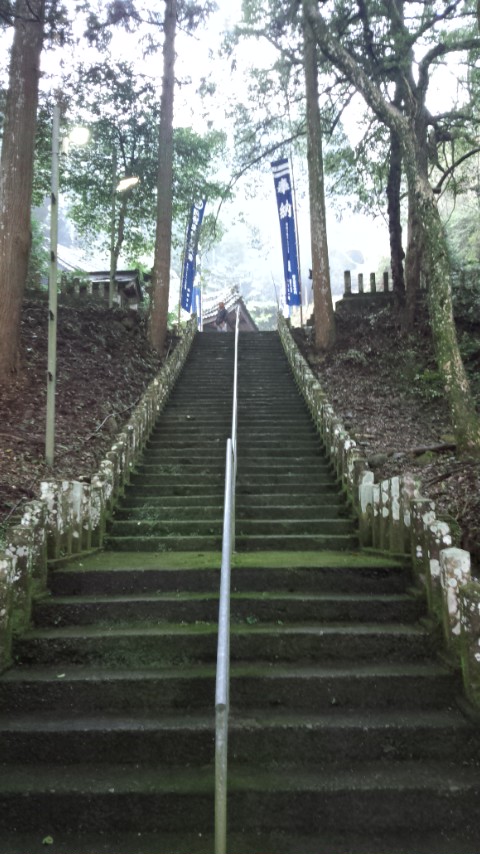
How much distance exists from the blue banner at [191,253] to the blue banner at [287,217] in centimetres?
296

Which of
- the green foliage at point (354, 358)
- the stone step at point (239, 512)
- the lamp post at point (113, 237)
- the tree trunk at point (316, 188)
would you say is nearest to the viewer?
the stone step at point (239, 512)

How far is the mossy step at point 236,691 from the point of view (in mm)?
2846

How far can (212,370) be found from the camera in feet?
39.3

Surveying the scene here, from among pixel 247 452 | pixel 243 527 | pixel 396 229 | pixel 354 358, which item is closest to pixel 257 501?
pixel 243 527

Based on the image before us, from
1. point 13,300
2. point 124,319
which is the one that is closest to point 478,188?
point 124,319

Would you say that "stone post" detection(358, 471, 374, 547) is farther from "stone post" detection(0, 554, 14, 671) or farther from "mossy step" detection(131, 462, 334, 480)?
"stone post" detection(0, 554, 14, 671)

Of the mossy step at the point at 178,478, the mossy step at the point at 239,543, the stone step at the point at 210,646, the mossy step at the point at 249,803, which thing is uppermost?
the mossy step at the point at 178,478

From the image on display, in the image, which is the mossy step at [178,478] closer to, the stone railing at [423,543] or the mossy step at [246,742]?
the stone railing at [423,543]

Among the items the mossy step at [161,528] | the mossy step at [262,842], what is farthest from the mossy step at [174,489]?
the mossy step at [262,842]

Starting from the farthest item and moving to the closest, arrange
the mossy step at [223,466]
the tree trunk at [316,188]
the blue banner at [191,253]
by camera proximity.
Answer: the blue banner at [191,253], the tree trunk at [316,188], the mossy step at [223,466]

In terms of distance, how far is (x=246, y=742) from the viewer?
2646mm

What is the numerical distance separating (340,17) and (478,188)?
5.50m

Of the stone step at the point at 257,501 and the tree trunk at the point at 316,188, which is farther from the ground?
the tree trunk at the point at 316,188

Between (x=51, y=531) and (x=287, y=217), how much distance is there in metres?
12.5
